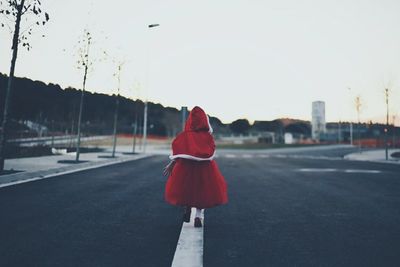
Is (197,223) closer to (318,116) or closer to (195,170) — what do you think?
(195,170)

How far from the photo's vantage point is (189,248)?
11.8 ft

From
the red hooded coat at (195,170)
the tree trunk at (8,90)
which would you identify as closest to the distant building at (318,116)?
the tree trunk at (8,90)

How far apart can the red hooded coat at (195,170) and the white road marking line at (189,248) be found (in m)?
0.37

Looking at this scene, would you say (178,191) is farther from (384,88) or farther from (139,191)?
(384,88)

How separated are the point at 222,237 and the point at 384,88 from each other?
31433 millimetres

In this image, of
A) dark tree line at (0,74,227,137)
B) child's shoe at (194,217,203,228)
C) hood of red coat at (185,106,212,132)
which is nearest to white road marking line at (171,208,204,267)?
child's shoe at (194,217,203,228)

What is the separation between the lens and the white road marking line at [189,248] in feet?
10.3

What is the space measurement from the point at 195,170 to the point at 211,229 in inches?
33.7

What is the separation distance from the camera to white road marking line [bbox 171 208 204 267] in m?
3.15

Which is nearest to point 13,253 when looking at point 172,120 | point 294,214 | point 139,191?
point 294,214

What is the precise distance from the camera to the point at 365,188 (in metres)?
9.23

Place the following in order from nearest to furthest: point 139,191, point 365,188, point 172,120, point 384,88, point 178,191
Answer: point 178,191 → point 139,191 → point 365,188 → point 384,88 → point 172,120

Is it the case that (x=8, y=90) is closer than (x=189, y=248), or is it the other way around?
(x=189, y=248)

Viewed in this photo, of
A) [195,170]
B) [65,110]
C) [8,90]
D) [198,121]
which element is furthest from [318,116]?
[195,170]
